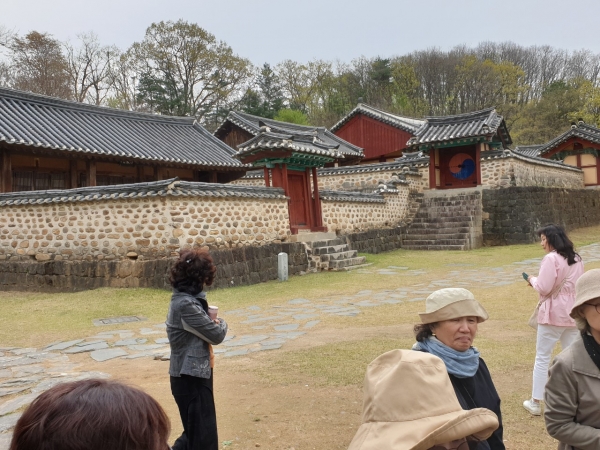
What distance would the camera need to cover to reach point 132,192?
11.0m

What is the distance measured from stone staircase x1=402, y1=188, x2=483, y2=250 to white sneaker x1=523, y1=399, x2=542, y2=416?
46.5ft

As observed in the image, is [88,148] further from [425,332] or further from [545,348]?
[425,332]

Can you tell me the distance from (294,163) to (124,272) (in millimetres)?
5898

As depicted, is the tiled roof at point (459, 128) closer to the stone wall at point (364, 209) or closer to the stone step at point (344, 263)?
the stone wall at point (364, 209)

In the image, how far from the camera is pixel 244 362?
5641 mm

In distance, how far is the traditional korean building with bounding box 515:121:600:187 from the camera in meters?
24.6

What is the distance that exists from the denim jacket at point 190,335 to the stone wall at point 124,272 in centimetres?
724

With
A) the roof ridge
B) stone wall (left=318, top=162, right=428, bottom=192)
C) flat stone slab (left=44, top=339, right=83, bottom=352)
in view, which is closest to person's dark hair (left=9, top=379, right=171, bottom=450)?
flat stone slab (left=44, top=339, right=83, bottom=352)

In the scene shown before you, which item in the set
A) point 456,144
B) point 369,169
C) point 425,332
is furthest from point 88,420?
point 369,169

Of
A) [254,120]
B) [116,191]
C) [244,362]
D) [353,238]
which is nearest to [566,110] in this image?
[254,120]

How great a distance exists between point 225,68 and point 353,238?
70.3ft

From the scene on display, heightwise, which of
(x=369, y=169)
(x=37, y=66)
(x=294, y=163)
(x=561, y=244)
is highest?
(x=37, y=66)

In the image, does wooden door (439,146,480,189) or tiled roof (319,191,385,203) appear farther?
wooden door (439,146,480,189)

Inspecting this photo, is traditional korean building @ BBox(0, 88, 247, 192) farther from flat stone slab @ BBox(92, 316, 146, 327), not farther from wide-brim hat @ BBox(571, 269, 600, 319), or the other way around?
wide-brim hat @ BBox(571, 269, 600, 319)
